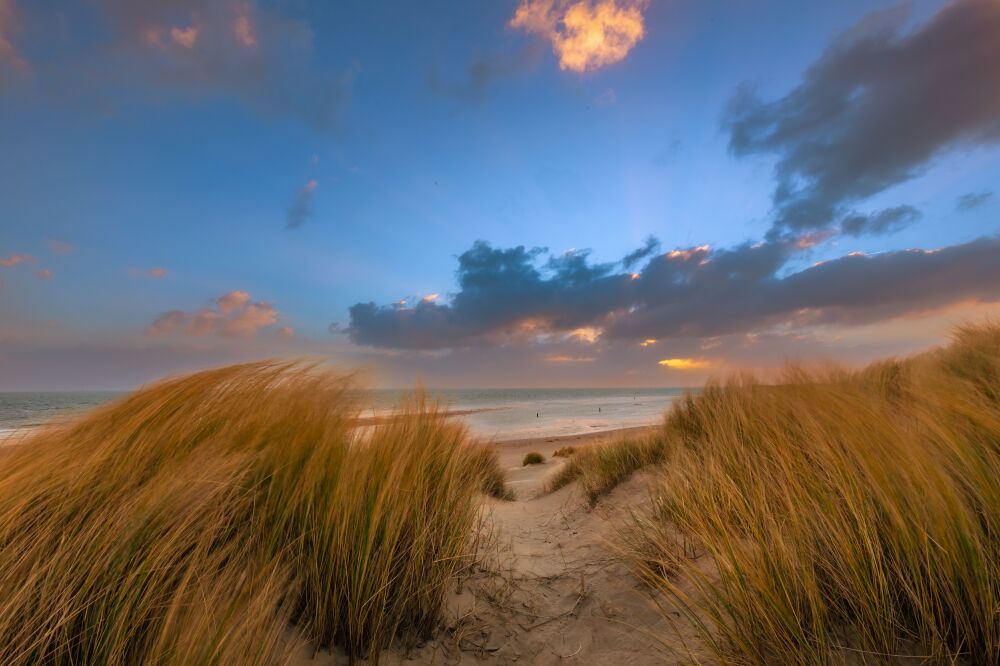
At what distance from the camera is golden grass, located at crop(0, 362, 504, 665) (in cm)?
128

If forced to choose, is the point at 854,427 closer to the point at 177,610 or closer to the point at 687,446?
the point at 687,446

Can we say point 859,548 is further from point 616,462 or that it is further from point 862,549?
point 616,462

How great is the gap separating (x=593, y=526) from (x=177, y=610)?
3224 mm

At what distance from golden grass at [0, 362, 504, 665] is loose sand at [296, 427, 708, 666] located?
0.20 m

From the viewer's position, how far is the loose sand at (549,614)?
6.42 feet

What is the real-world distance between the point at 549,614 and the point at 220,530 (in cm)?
175

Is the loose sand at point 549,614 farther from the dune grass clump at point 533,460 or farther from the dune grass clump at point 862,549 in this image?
the dune grass clump at point 533,460

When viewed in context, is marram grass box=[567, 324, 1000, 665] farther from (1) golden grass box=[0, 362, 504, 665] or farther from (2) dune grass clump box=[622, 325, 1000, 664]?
(1) golden grass box=[0, 362, 504, 665]

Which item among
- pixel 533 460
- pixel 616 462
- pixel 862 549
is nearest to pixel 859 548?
pixel 862 549

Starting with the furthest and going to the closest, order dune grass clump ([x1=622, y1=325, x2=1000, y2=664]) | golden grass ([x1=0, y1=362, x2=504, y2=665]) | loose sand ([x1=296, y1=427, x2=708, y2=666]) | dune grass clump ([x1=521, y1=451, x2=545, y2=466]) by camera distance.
A: 1. dune grass clump ([x1=521, y1=451, x2=545, y2=466])
2. loose sand ([x1=296, y1=427, x2=708, y2=666])
3. dune grass clump ([x1=622, y1=325, x2=1000, y2=664])
4. golden grass ([x1=0, y1=362, x2=504, y2=665])

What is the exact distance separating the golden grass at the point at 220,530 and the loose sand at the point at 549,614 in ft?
0.64

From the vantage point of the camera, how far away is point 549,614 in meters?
2.42

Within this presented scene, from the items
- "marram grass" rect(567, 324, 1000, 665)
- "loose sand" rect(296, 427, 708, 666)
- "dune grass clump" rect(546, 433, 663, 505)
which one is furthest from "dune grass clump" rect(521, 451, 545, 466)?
"marram grass" rect(567, 324, 1000, 665)

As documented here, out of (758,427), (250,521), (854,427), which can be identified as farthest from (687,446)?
(250,521)
